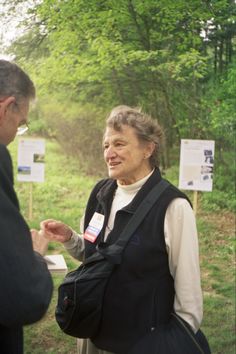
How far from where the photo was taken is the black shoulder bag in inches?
63.9

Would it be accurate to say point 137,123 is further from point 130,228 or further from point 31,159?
point 31,159

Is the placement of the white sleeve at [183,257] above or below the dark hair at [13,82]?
below

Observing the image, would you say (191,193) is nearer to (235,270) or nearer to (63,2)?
(235,270)

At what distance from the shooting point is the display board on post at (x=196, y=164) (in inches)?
185

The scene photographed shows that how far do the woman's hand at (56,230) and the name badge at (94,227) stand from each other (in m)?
0.14

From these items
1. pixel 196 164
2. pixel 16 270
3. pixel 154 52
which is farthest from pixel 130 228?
pixel 154 52

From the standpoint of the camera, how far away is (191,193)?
6.98 m

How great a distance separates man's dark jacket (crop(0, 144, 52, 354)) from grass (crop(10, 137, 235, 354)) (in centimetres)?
253

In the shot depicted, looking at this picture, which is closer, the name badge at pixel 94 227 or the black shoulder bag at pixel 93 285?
the black shoulder bag at pixel 93 285

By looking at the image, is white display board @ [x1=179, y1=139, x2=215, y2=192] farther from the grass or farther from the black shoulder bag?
the black shoulder bag

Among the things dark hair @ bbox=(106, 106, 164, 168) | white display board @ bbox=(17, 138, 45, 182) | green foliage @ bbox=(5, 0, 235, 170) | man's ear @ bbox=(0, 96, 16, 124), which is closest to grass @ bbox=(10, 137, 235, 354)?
white display board @ bbox=(17, 138, 45, 182)

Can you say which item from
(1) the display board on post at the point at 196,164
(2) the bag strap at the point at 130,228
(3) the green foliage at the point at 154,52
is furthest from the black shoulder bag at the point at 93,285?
(3) the green foliage at the point at 154,52

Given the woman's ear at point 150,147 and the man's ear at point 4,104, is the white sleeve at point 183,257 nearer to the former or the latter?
the woman's ear at point 150,147

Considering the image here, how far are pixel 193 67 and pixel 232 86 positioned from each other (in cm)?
95
